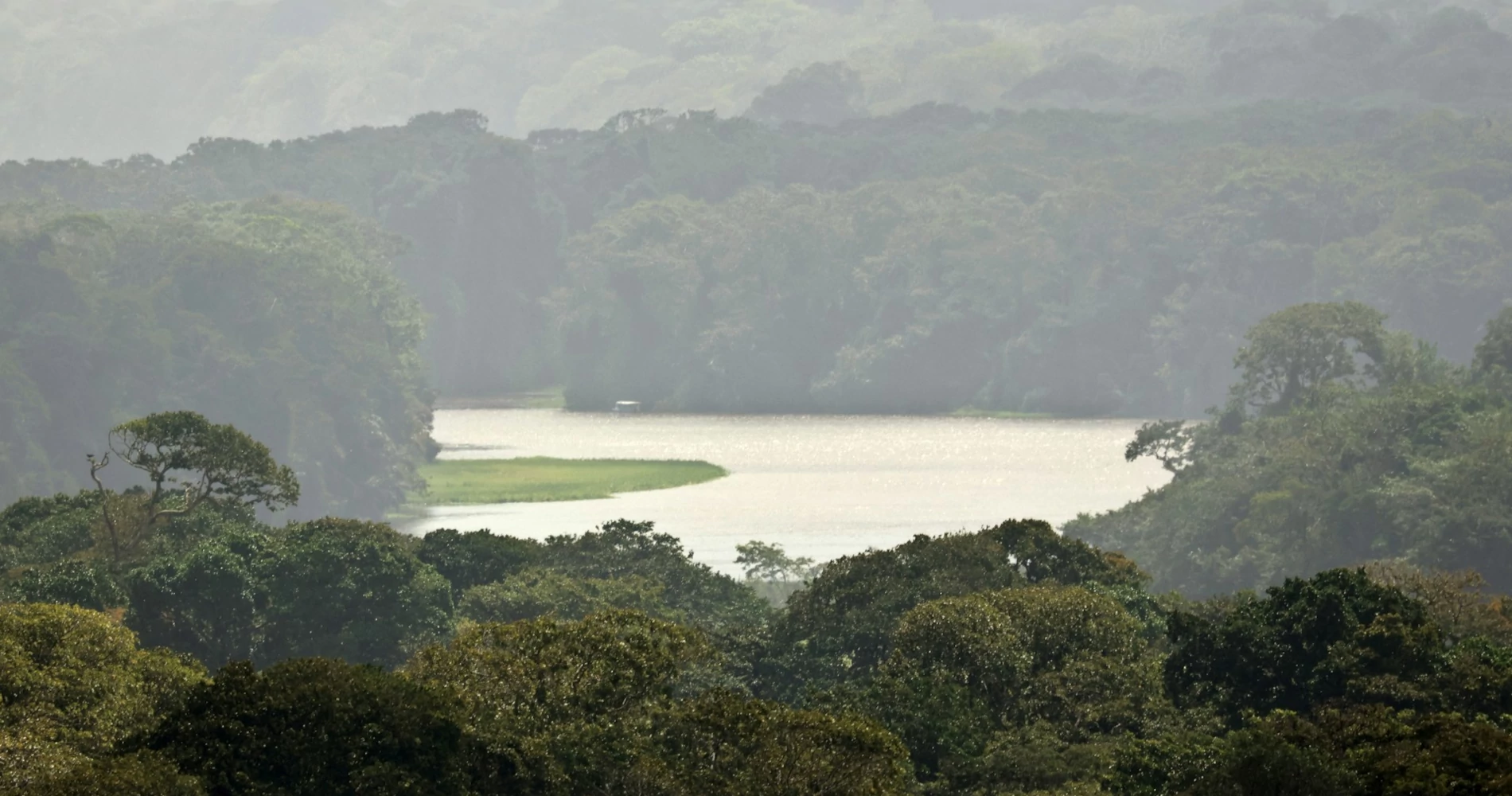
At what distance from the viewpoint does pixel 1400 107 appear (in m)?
193

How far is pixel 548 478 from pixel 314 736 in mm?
75989

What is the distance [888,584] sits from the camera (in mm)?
44812

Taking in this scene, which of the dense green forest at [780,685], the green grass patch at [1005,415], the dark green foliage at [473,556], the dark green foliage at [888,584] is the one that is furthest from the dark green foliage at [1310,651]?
the green grass patch at [1005,415]

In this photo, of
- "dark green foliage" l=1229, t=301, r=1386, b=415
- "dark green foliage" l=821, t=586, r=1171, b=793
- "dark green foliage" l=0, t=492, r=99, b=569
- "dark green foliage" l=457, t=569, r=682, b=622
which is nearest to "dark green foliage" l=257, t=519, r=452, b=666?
"dark green foliage" l=457, t=569, r=682, b=622

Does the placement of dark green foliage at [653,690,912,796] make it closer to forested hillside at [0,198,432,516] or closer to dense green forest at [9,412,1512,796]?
dense green forest at [9,412,1512,796]

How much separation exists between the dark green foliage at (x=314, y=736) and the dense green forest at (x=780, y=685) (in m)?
0.04

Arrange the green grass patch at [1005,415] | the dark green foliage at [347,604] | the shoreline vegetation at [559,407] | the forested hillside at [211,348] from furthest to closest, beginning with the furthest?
the shoreline vegetation at [559,407]
the green grass patch at [1005,415]
the forested hillside at [211,348]
the dark green foliage at [347,604]

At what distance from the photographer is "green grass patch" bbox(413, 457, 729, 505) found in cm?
10131

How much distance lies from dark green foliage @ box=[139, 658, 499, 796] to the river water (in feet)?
131

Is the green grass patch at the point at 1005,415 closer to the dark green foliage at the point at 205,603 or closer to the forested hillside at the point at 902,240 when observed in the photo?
the forested hillside at the point at 902,240

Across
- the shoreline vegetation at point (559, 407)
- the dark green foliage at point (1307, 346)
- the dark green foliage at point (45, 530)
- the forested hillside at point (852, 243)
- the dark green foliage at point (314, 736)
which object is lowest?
the dark green foliage at point (314, 736)

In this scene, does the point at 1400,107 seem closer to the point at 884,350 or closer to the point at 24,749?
the point at 884,350

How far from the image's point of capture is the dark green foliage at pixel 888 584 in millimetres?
43344

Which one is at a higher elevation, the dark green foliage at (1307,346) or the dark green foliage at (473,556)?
the dark green foliage at (1307,346)
